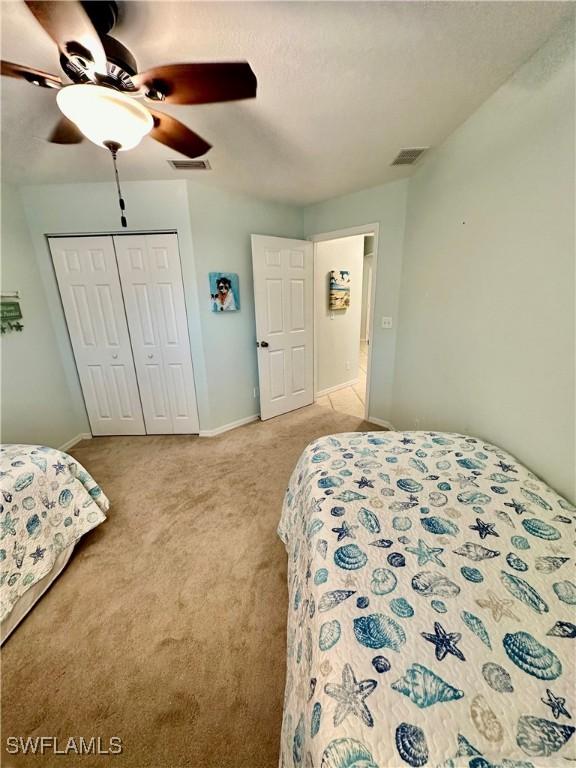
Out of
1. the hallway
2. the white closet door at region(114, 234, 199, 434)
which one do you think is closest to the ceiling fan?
the white closet door at region(114, 234, 199, 434)

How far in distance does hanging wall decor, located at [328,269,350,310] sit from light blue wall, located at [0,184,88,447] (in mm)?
3070

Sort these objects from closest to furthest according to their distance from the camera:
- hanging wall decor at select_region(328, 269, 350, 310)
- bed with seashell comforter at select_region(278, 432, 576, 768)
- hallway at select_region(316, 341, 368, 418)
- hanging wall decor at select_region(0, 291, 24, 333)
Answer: bed with seashell comforter at select_region(278, 432, 576, 768), hanging wall decor at select_region(0, 291, 24, 333), hallway at select_region(316, 341, 368, 418), hanging wall decor at select_region(328, 269, 350, 310)

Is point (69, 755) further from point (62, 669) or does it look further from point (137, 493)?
point (137, 493)

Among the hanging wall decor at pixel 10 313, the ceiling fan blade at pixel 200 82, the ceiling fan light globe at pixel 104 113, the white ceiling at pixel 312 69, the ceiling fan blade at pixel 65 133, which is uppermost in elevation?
the white ceiling at pixel 312 69

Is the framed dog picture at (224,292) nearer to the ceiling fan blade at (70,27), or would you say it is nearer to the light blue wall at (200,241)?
the light blue wall at (200,241)

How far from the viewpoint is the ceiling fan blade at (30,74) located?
98 cm

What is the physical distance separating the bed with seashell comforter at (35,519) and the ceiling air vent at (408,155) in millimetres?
2959

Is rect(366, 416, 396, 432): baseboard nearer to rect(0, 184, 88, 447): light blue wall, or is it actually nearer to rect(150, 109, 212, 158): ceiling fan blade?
rect(150, 109, 212, 158): ceiling fan blade

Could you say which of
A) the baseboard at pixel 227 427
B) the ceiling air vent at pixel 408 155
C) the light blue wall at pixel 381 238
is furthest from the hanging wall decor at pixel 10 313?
the ceiling air vent at pixel 408 155

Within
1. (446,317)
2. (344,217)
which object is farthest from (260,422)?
(344,217)

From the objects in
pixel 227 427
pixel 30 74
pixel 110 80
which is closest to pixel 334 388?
pixel 227 427

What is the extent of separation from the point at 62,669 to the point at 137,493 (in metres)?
1.06

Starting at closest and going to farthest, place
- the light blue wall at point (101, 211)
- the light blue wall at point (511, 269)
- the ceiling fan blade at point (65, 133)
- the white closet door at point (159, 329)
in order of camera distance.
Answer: the light blue wall at point (511, 269) → the ceiling fan blade at point (65, 133) → the light blue wall at point (101, 211) → the white closet door at point (159, 329)

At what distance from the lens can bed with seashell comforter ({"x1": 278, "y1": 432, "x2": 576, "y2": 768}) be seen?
0.49 meters
